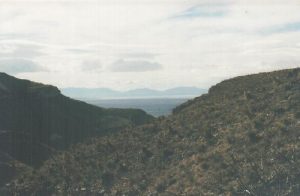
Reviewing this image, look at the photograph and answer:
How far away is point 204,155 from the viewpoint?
163 ft

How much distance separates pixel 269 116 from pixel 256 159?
1083 cm

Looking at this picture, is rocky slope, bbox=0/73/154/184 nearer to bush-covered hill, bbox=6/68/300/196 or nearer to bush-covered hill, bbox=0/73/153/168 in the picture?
bush-covered hill, bbox=0/73/153/168

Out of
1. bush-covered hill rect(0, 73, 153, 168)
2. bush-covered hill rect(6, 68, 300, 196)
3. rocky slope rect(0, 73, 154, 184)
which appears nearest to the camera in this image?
bush-covered hill rect(6, 68, 300, 196)

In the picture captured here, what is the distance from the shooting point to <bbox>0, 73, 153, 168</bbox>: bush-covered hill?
83.4m

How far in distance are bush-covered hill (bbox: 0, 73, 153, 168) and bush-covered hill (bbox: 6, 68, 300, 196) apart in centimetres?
1873

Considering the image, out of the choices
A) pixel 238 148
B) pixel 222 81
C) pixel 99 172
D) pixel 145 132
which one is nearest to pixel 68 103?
pixel 222 81

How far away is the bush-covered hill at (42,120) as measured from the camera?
274 ft

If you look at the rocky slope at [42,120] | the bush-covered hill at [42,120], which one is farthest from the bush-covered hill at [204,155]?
the bush-covered hill at [42,120]

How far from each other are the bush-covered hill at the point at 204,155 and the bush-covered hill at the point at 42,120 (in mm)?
18727

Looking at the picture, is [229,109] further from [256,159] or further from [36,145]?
[36,145]

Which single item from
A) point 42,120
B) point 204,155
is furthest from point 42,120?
point 204,155

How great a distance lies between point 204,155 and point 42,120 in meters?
60.5

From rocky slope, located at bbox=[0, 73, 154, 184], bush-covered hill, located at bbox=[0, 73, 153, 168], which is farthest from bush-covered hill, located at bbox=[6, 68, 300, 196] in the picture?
bush-covered hill, located at bbox=[0, 73, 153, 168]

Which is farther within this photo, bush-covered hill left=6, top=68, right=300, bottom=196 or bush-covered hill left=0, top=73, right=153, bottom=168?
bush-covered hill left=0, top=73, right=153, bottom=168
